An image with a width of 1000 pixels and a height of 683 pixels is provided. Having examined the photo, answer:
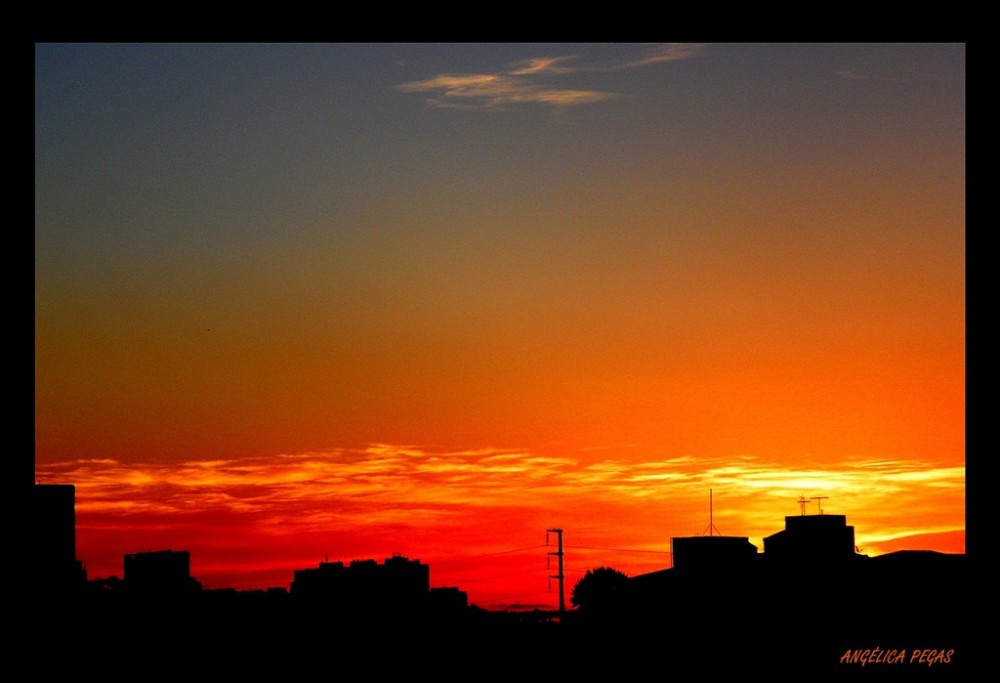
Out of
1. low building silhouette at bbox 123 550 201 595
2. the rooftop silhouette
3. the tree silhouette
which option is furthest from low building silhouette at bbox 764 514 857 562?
the tree silhouette

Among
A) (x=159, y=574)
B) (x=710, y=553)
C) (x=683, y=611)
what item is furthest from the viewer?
(x=159, y=574)

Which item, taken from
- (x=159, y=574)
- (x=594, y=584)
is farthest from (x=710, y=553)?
(x=594, y=584)

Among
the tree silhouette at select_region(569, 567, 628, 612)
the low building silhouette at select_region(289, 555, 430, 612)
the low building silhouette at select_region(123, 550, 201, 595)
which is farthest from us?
the tree silhouette at select_region(569, 567, 628, 612)

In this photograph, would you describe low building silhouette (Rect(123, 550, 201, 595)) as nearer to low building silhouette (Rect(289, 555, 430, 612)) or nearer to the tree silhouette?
low building silhouette (Rect(289, 555, 430, 612))

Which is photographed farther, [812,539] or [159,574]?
[159,574]

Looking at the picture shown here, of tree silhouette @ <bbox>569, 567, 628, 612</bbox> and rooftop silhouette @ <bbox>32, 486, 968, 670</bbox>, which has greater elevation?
rooftop silhouette @ <bbox>32, 486, 968, 670</bbox>

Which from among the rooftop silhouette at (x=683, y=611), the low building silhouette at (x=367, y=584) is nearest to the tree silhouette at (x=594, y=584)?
the low building silhouette at (x=367, y=584)

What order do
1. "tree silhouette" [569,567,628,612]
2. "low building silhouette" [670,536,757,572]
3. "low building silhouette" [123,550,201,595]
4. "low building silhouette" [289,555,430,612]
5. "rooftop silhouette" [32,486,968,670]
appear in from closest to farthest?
"rooftop silhouette" [32,486,968,670], "low building silhouette" [670,536,757,572], "low building silhouette" [123,550,201,595], "low building silhouette" [289,555,430,612], "tree silhouette" [569,567,628,612]

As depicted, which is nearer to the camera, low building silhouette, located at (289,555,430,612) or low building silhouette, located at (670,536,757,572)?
low building silhouette, located at (670,536,757,572)

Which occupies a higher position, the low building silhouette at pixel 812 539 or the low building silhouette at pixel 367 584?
the low building silhouette at pixel 812 539

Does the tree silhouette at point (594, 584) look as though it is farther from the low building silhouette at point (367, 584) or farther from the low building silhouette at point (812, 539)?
the low building silhouette at point (812, 539)

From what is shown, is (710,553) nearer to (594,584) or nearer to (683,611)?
(683,611)

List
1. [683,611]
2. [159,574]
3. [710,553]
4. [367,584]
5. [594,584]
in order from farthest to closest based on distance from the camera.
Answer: [594,584] → [367,584] → [159,574] → [710,553] → [683,611]
